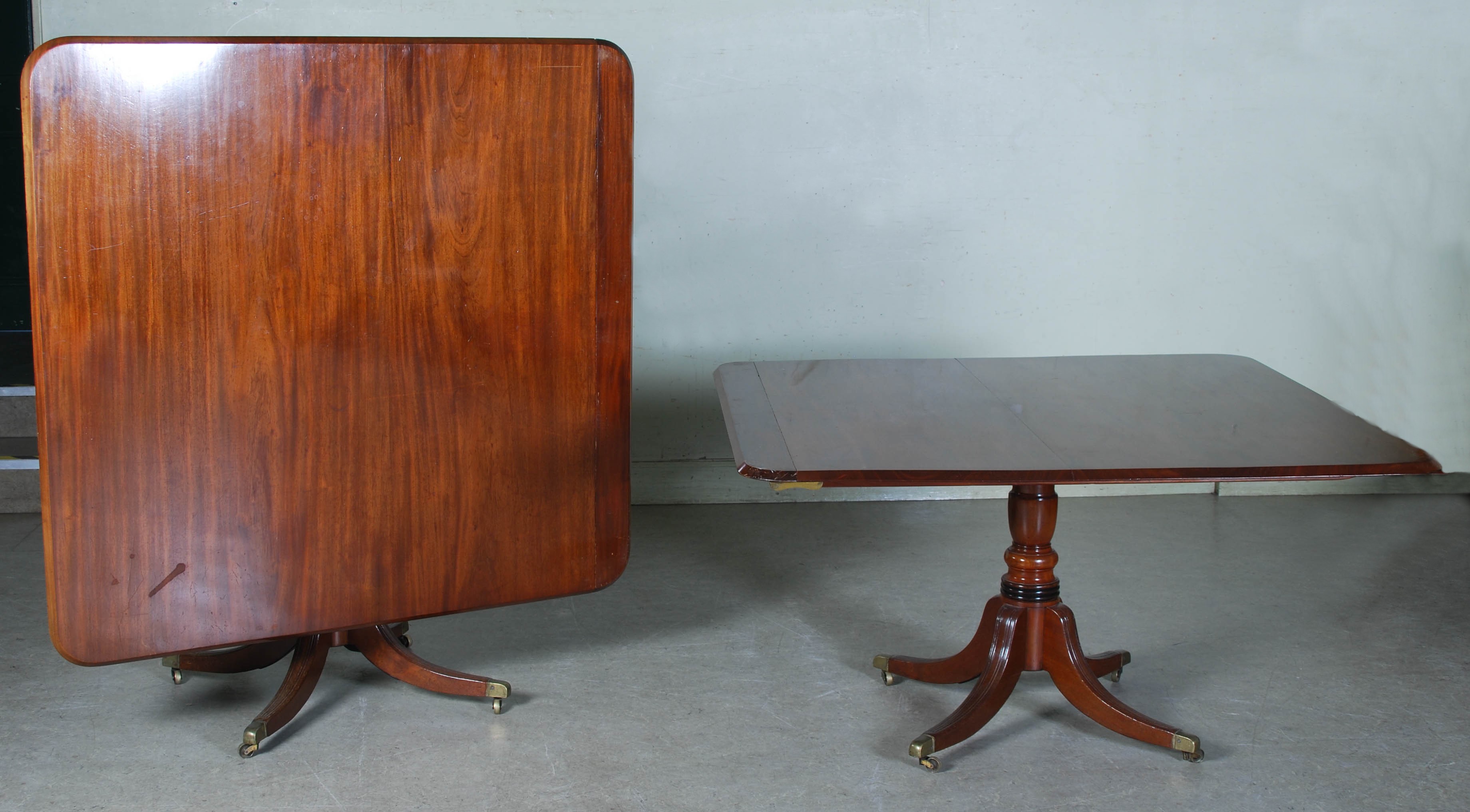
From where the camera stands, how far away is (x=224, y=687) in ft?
7.76

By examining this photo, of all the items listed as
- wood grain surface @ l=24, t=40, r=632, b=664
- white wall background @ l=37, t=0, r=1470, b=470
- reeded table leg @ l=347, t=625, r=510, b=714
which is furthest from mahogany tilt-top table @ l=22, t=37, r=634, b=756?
white wall background @ l=37, t=0, r=1470, b=470

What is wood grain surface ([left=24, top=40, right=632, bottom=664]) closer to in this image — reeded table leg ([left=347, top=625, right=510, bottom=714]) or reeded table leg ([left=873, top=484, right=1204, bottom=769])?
reeded table leg ([left=347, top=625, right=510, bottom=714])

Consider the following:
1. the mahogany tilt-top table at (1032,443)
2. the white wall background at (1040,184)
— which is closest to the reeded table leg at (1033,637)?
the mahogany tilt-top table at (1032,443)

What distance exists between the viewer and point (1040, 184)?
3736 mm

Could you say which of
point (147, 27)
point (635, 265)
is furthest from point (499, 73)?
point (147, 27)

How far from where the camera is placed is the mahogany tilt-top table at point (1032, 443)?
173 cm

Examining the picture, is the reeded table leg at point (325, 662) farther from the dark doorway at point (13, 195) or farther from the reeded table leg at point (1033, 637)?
the dark doorway at point (13, 195)

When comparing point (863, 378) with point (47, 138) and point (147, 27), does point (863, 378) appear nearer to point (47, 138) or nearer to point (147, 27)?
point (47, 138)

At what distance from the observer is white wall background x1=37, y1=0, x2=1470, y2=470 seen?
3.60 meters

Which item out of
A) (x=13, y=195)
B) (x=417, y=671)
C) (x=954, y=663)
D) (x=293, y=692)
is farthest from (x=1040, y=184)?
(x=13, y=195)

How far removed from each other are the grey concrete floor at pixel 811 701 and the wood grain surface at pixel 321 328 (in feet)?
0.94

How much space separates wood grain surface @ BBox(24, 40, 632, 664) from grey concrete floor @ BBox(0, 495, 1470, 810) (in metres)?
0.29

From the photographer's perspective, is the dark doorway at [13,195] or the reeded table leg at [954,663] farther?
the dark doorway at [13,195]

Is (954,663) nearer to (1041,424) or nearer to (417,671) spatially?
(1041,424)
